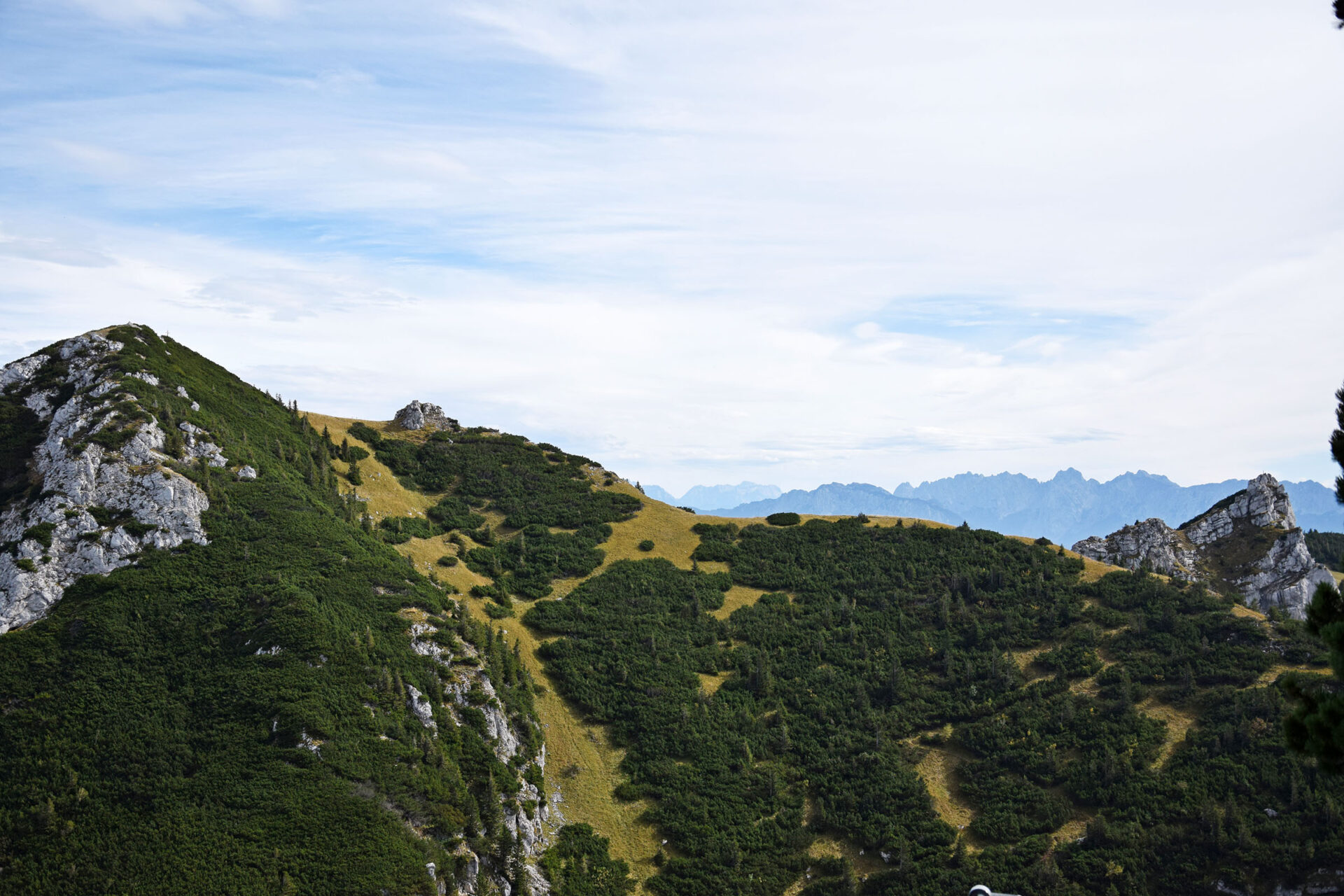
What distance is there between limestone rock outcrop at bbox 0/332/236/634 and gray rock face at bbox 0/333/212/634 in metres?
0.06

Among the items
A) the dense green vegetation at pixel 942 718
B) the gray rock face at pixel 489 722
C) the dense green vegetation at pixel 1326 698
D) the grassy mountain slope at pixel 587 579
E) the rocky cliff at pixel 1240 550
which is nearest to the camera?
the dense green vegetation at pixel 1326 698

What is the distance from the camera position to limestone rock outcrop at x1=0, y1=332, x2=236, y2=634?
5338cm

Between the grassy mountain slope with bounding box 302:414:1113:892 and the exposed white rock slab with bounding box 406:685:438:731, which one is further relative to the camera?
the grassy mountain slope with bounding box 302:414:1113:892

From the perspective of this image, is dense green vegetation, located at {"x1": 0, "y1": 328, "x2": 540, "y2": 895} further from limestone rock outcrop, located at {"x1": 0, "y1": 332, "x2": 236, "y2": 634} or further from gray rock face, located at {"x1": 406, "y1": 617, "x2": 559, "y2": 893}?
limestone rock outcrop, located at {"x1": 0, "y1": 332, "x2": 236, "y2": 634}

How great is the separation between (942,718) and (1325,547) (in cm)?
9568

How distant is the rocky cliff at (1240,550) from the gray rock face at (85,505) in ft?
331

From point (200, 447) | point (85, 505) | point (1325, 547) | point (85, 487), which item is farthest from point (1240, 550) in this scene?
point (85, 487)

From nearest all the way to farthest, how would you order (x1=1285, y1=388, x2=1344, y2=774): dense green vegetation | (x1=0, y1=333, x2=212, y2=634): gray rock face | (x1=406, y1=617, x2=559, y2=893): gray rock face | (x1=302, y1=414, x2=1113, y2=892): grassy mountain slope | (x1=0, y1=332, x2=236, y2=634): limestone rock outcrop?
(x1=1285, y1=388, x2=1344, y2=774): dense green vegetation
(x1=406, y1=617, x2=559, y2=893): gray rock face
(x1=0, y1=333, x2=212, y2=634): gray rock face
(x1=0, y1=332, x2=236, y2=634): limestone rock outcrop
(x1=302, y1=414, x2=1113, y2=892): grassy mountain slope

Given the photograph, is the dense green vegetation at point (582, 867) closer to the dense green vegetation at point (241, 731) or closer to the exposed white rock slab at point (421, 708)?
the dense green vegetation at point (241, 731)

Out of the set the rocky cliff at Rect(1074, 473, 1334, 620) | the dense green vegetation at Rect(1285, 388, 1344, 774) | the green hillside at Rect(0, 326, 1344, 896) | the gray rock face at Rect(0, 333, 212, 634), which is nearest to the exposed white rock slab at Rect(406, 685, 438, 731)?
the green hillside at Rect(0, 326, 1344, 896)

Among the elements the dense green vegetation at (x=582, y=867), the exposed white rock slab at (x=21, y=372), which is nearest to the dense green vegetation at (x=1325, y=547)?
the dense green vegetation at (x=582, y=867)

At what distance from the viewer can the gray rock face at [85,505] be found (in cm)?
5275

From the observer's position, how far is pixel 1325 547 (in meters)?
121

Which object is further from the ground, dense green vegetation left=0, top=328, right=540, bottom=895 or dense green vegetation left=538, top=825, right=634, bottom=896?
dense green vegetation left=0, top=328, right=540, bottom=895
